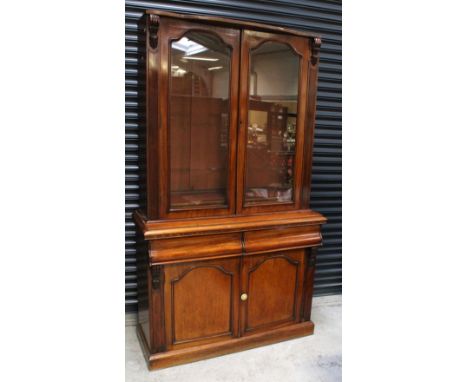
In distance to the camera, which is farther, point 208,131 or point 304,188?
point 304,188

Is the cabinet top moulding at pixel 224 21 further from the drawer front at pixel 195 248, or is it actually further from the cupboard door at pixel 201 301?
the cupboard door at pixel 201 301

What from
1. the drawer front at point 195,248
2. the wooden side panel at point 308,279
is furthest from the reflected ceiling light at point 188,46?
the wooden side panel at point 308,279

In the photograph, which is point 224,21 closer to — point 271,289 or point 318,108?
point 318,108

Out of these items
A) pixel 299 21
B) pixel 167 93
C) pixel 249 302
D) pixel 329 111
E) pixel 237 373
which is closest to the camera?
pixel 167 93

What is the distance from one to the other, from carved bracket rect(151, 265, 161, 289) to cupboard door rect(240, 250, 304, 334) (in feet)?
1.79

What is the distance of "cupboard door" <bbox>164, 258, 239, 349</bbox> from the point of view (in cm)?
223

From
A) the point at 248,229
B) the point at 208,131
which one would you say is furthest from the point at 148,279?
the point at 208,131

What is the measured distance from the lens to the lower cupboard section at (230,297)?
2.24 meters

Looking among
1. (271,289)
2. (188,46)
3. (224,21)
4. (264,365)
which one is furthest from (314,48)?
(264,365)

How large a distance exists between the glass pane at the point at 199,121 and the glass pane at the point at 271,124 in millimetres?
179

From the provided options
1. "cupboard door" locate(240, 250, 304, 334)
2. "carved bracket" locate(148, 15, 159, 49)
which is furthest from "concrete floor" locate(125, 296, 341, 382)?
"carved bracket" locate(148, 15, 159, 49)

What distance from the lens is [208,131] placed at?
7.78ft

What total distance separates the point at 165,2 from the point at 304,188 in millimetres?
1603

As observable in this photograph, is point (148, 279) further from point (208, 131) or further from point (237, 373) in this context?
point (208, 131)
